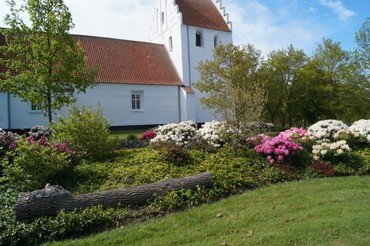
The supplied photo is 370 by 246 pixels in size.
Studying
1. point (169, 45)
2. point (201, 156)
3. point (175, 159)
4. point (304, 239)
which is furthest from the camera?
point (169, 45)

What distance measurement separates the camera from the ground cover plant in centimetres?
602

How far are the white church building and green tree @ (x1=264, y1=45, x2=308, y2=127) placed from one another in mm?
6578

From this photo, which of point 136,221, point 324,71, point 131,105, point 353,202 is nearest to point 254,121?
point 353,202

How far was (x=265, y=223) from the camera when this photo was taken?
5.82m

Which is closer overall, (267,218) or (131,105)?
(267,218)

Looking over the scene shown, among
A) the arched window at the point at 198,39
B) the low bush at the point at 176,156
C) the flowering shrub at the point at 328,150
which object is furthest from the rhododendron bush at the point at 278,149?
the arched window at the point at 198,39

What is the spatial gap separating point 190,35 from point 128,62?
6556 mm

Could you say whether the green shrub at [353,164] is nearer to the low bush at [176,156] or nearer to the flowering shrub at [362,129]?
the flowering shrub at [362,129]

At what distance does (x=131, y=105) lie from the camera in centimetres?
3002

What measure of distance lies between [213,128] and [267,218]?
6592 mm

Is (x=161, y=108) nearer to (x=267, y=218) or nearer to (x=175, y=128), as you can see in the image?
(x=175, y=128)

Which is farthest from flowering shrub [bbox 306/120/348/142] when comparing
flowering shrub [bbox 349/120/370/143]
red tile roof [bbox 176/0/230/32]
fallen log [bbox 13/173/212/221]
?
red tile roof [bbox 176/0/230/32]

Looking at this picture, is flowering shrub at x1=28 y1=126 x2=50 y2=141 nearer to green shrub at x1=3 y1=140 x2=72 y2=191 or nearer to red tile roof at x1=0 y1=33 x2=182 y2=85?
green shrub at x1=3 y1=140 x2=72 y2=191

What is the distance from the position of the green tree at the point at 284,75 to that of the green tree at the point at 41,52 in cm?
1868
